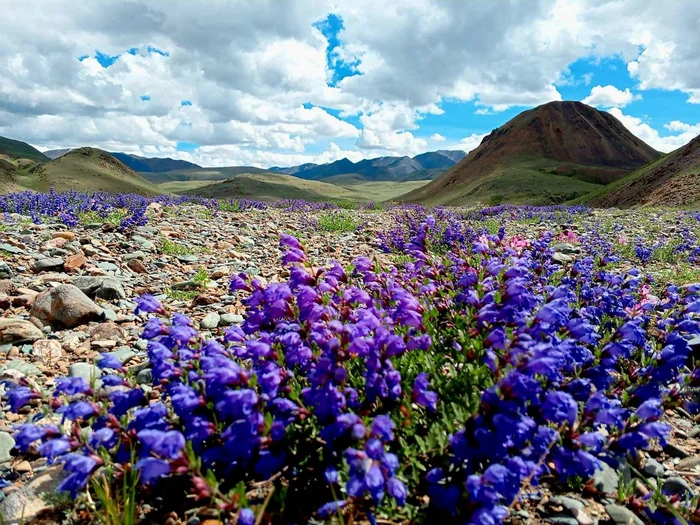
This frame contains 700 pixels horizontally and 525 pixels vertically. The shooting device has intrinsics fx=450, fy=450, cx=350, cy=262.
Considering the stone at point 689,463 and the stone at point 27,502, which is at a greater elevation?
the stone at point 689,463

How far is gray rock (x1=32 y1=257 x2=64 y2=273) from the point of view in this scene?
24.8 ft

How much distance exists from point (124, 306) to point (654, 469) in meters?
6.33

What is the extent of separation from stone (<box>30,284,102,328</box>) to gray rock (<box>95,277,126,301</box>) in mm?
782

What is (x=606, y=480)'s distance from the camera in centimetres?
300

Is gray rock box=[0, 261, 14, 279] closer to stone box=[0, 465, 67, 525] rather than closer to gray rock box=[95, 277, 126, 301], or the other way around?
gray rock box=[95, 277, 126, 301]

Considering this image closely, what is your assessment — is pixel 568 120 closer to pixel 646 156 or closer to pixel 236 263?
pixel 646 156

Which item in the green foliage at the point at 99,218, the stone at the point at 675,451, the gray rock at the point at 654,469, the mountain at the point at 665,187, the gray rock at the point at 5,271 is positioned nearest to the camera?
the gray rock at the point at 654,469

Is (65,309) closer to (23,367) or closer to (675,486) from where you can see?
(23,367)

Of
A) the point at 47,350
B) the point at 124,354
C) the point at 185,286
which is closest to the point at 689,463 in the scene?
the point at 124,354

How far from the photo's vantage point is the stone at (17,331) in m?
5.02

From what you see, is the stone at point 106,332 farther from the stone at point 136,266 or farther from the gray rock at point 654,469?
the gray rock at point 654,469

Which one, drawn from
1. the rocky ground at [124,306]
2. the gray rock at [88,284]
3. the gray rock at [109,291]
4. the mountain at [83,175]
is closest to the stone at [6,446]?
the rocky ground at [124,306]

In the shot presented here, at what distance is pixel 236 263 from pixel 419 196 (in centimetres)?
7360

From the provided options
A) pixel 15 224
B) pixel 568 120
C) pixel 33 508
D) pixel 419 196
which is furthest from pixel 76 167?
pixel 568 120
